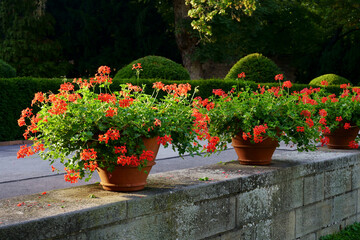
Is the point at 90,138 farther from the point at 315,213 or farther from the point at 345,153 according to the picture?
the point at 345,153

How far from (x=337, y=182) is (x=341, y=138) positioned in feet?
3.14

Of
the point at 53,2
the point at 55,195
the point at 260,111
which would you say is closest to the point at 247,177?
the point at 260,111

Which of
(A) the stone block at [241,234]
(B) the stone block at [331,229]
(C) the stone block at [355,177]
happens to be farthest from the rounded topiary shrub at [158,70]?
(A) the stone block at [241,234]

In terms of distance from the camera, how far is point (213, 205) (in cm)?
353

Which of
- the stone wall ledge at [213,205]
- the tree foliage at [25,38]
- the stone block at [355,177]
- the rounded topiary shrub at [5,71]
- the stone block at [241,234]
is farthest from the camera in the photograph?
the tree foliage at [25,38]

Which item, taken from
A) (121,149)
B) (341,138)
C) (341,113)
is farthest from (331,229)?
(121,149)

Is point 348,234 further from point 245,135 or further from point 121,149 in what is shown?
point 121,149

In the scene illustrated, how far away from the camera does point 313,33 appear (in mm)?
31453

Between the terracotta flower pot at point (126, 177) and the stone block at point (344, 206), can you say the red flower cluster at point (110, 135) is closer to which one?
the terracotta flower pot at point (126, 177)

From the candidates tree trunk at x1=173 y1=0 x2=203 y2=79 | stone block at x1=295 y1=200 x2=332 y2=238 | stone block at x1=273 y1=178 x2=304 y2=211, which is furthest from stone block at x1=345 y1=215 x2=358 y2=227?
tree trunk at x1=173 y1=0 x2=203 y2=79

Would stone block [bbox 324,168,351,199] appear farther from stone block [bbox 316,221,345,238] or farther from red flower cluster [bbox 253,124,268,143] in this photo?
red flower cluster [bbox 253,124,268,143]

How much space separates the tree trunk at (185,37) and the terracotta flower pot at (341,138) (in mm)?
17824

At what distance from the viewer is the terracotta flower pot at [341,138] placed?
5.76m

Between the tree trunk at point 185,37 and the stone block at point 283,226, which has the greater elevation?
the tree trunk at point 185,37
